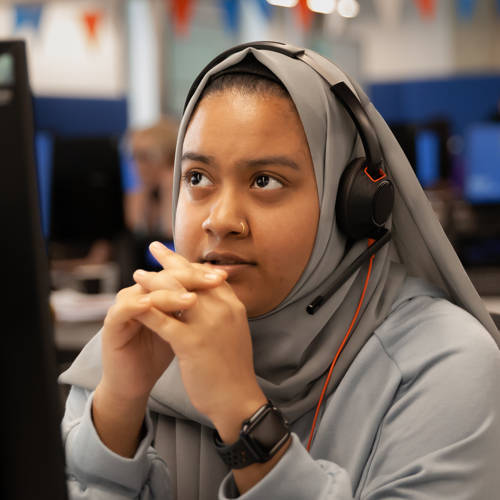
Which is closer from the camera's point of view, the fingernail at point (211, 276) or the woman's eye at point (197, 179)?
the fingernail at point (211, 276)

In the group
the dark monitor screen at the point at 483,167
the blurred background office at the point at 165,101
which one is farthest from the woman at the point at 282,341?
the dark monitor screen at the point at 483,167

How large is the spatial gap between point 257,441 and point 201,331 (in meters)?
0.12

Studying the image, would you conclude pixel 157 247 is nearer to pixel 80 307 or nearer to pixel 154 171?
pixel 80 307

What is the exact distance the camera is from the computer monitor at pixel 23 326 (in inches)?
16.9

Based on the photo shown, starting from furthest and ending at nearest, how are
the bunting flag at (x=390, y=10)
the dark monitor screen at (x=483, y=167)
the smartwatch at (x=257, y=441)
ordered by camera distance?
the bunting flag at (x=390, y=10), the dark monitor screen at (x=483, y=167), the smartwatch at (x=257, y=441)

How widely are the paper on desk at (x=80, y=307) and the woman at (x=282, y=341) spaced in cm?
129

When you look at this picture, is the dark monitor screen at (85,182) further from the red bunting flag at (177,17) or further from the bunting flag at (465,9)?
the bunting flag at (465,9)

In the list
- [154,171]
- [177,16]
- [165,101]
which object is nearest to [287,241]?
[154,171]

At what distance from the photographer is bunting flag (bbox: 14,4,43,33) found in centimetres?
659

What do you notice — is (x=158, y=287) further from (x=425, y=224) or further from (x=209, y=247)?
(x=425, y=224)

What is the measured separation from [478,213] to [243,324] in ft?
11.2

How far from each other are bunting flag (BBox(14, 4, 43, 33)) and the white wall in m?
0.70

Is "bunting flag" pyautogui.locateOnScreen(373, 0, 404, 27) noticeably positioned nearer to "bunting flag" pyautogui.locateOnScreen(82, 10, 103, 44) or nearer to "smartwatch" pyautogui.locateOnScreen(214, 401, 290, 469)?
"bunting flag" pyautogui.locateOnScreen(82, 10, 103, 44)

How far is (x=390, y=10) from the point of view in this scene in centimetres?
970
